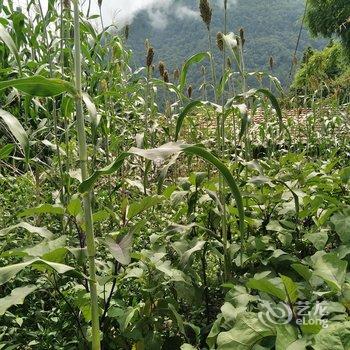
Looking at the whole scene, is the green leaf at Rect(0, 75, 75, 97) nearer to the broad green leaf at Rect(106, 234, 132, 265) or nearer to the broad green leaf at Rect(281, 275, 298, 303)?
the broad green leaf at Rect(106, 234, 132, 265)

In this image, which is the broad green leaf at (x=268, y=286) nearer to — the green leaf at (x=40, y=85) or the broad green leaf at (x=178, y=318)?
the broad green leaf at (x=178, y=318)

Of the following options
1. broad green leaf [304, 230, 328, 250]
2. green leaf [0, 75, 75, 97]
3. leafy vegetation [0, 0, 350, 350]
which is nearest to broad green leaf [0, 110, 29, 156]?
leafy vegetation [0, 0, 350, 350]

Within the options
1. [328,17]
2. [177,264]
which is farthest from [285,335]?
[328,17]

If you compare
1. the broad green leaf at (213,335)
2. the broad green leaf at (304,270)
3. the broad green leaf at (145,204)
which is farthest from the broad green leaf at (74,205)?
the broad green leaf at (304,270)

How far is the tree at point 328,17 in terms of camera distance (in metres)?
17.9

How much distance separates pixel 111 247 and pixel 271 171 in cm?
134

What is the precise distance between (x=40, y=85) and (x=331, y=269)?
2.49ft

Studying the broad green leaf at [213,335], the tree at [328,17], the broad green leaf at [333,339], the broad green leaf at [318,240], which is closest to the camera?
the broad green leaf at [333,339]

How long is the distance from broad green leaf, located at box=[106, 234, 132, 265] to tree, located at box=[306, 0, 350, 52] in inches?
732

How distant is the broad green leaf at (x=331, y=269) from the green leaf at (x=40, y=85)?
68 cm

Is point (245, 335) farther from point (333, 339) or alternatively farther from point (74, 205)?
point (74, 205)

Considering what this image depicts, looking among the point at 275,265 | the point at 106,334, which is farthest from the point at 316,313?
the point at 106,334

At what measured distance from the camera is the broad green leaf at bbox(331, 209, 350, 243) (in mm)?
1368

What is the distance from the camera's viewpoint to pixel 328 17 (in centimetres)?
1855
